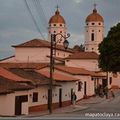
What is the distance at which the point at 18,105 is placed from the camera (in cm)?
3438

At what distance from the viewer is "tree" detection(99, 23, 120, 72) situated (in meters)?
48.5

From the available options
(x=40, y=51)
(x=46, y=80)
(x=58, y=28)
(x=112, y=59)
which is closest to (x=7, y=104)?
(x=46, y=80)

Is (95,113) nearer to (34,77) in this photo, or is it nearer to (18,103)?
(18,103)

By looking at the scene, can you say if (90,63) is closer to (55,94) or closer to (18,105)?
(55,94)

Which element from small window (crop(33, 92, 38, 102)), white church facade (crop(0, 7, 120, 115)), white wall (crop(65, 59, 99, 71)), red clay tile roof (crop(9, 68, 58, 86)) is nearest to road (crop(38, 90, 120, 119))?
white church facade (crop(0, 7, 120, 115))

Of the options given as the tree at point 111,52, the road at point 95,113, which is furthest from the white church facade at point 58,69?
the tree at point 111,52

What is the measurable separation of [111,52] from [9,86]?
18608mm

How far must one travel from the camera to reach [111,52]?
50031mm

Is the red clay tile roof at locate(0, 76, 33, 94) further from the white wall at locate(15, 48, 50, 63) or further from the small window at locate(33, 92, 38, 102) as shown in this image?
the white wall at locate(15, 48, 50, 63)

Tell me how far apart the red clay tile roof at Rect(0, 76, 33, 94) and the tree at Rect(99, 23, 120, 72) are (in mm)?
13983

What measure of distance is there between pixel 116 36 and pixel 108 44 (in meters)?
1.17

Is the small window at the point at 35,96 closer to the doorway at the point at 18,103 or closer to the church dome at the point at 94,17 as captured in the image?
the doorway at the point at 18,103

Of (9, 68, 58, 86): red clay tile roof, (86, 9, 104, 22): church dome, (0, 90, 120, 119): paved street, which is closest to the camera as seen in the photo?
(0, 90, 120, 119): paved street

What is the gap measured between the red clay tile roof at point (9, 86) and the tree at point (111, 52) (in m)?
14.0
